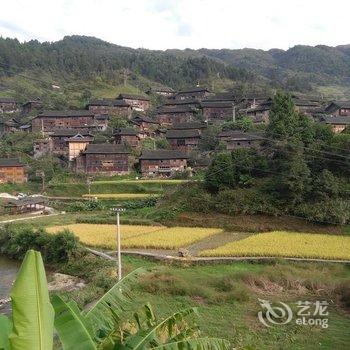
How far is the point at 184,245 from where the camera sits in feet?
71.6

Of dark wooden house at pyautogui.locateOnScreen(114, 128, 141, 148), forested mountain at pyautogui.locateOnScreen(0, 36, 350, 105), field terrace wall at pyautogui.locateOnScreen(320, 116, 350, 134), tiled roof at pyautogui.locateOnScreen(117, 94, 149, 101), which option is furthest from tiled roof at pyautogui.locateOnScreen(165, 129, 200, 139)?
forested mountain at pyautogui.locateOnScreen(0, 36, 350, 105)

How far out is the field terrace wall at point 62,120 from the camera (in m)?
56.9

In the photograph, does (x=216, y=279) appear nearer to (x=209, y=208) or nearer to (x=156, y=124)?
(x=209, y=208)

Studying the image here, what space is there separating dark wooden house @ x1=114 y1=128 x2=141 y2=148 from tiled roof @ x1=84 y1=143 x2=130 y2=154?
3848mm

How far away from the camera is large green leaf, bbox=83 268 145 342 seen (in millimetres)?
4836

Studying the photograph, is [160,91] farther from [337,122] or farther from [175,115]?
[337,122]

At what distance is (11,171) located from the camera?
1761 inches

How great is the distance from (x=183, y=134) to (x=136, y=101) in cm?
1953

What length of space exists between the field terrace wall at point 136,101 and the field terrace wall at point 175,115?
597 centimetres

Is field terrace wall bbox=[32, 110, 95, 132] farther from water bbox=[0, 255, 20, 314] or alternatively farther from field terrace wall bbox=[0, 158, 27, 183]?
water bbox=[0, 255, 20, 314]

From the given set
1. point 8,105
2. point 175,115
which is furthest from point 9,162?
point 8,105

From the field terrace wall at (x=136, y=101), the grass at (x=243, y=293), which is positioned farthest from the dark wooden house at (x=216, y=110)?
the grass at (x=243, y=293)

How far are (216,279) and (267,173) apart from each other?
1506cm

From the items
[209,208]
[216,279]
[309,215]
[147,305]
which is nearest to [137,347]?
[147,305]
